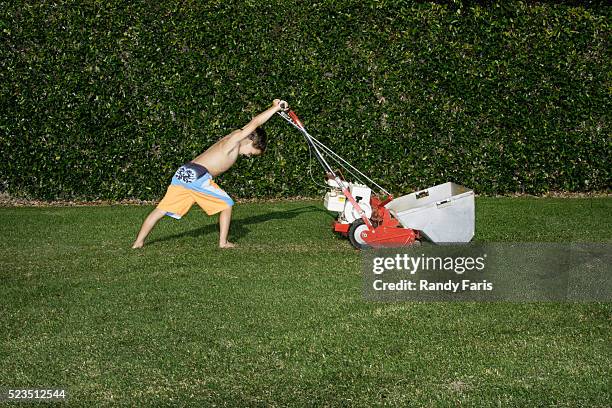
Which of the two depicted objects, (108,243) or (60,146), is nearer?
(108,243)

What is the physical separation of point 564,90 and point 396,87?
241cm

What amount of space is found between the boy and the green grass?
34 centimetres

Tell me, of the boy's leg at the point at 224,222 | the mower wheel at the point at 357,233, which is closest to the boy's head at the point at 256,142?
the boy's leg at the point at 224,222

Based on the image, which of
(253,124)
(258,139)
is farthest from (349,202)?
(253,124)

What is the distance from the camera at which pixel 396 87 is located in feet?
38.1

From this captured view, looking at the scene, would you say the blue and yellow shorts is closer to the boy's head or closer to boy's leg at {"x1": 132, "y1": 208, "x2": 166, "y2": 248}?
boy's leg at {"x1": 132, "y1": 208, "x2": 166, "y2": 248}

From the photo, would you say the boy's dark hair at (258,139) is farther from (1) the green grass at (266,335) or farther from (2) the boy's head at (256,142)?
(1) the green grass at (266,335)

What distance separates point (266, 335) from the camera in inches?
217

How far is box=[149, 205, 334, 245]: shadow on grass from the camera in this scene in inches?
358

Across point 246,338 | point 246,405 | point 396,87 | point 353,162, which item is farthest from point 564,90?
point 246,405

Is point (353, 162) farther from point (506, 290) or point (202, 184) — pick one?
point (506, 290)

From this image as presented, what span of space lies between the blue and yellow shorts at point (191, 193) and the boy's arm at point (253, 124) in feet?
1.31

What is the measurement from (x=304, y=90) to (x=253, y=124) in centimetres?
360

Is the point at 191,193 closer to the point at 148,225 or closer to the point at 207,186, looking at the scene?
the point at 207,186
